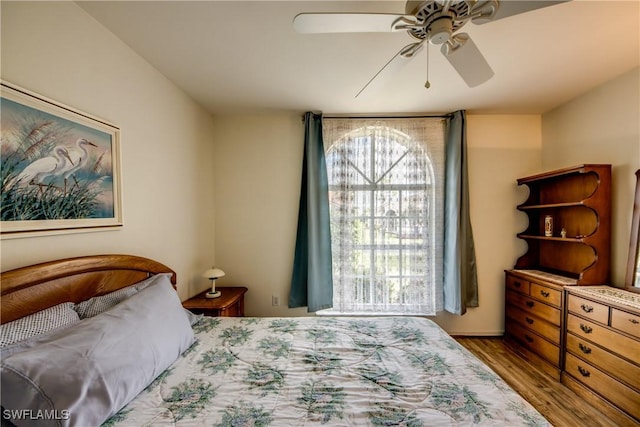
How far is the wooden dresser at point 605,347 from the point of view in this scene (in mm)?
1725

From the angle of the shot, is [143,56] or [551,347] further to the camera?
[551,347]

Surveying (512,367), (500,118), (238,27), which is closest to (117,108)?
(238,27)

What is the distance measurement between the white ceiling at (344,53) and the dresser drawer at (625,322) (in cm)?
185

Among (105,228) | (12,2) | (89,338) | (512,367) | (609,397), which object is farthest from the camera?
(512,367)

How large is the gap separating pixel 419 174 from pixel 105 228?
2846 millimetres

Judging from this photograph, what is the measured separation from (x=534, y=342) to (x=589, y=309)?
0.71 meters

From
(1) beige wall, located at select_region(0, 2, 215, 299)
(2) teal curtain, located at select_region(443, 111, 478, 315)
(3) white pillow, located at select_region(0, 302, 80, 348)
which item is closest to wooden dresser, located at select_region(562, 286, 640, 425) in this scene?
(2) teal curtain, located at select_region(443, 111, 478, 315)

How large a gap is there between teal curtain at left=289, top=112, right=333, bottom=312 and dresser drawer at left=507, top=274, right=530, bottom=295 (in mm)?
1981

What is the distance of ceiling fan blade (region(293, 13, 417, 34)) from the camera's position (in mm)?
1086

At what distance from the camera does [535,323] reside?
2496mm

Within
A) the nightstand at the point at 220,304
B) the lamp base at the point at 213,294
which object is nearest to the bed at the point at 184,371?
the nightstand at the point at 220,304

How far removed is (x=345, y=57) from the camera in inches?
73.5

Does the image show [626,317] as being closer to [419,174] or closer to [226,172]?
[419,174]

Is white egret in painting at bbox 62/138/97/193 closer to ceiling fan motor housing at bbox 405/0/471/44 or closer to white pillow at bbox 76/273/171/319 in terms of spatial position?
white pillow at bbox 76/273/171/319
